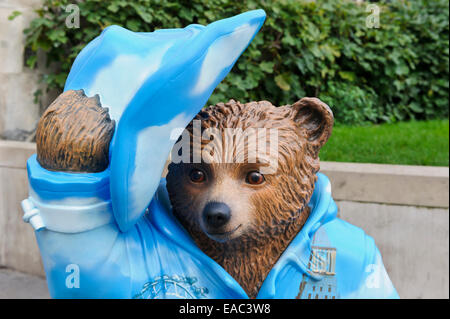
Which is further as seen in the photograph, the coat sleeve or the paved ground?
the paved ground

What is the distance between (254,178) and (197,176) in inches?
6.1

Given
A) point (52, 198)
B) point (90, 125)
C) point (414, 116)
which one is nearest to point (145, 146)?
point (90, 125)

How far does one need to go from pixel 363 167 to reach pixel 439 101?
8.48 feet

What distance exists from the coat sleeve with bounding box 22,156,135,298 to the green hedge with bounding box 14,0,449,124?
1.80 meters

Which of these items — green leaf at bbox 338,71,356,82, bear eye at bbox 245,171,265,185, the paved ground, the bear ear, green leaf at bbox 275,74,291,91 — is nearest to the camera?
bear eye at bbox 245,171,265,185

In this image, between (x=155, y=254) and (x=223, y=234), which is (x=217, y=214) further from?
(x=155, y=254)

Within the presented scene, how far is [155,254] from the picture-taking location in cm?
136

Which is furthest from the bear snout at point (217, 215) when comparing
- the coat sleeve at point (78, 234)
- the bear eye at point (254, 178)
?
the coat sleeve at point (78, 234)

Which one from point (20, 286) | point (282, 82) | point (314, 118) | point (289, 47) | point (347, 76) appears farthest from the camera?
point (347, 76)

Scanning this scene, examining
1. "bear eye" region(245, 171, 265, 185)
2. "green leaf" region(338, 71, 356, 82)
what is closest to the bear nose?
"bear eye" region(245, 171, 265, 185)

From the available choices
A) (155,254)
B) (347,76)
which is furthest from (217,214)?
(347,76)

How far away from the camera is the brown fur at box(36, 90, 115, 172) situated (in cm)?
121

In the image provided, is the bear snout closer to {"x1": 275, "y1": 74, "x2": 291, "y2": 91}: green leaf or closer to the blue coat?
the blue coat

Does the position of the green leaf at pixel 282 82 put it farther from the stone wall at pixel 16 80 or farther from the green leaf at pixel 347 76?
the stone wall at pixel 16 80
